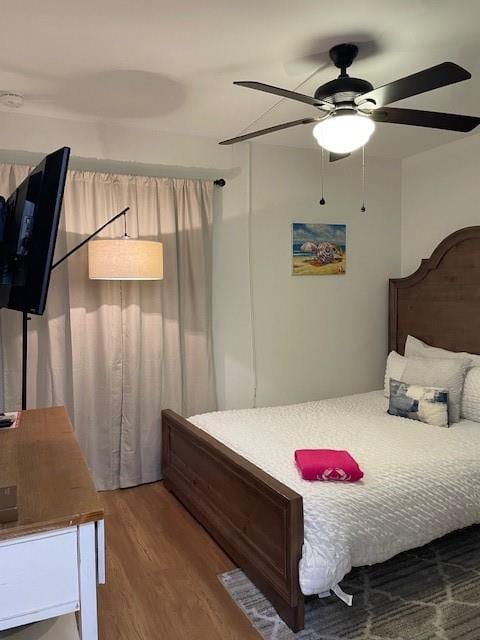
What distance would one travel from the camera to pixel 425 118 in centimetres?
227

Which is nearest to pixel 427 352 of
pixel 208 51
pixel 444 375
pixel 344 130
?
pixel 444 375

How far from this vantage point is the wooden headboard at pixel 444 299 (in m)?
3.69

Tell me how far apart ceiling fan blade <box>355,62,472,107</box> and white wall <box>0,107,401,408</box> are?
177 cm

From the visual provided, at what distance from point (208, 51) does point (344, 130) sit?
786 millimetres

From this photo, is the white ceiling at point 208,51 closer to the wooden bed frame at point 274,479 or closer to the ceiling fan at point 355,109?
the ceiling fan at point 355,109

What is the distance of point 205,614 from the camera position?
2.18 m

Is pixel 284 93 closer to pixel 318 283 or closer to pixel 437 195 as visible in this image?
pixel 318 283

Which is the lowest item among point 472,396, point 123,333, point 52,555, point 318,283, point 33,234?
point 472,396

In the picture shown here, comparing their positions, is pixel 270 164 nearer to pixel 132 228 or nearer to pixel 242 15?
pixel 132 228

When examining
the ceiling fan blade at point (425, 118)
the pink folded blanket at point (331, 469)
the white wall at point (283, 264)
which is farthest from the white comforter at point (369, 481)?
Result: the ceiling fan blade at point (425, 118)

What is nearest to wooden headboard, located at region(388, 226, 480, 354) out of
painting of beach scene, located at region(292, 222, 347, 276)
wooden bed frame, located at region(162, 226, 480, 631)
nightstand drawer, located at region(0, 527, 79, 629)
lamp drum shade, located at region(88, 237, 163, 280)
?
wooden bed frame, located at region(162, 226, 480, 631)

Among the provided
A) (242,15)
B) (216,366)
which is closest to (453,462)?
(216,366)

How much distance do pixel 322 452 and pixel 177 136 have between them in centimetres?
246

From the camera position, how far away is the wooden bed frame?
6.81 feet
